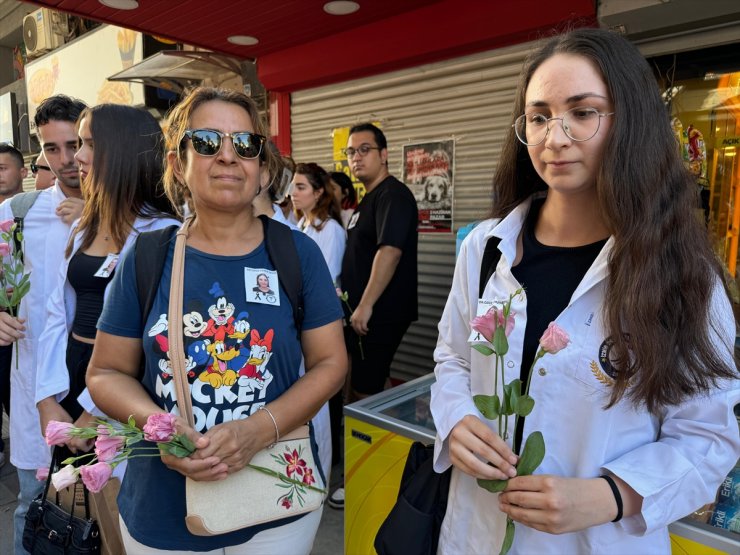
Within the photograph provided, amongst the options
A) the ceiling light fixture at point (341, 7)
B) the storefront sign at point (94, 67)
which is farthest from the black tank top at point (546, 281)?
the storefront sign at point (94, 67)

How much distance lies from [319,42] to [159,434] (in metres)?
5.15

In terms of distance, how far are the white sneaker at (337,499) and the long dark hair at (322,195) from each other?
82.6 inches

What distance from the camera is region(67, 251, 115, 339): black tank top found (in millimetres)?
2035

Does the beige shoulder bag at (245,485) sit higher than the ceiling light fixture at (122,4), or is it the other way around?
the ceiling light fixture at (122,4)

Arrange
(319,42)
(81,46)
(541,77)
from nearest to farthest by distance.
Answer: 1. (541,77)
2. (319,42)
3. (81,46)

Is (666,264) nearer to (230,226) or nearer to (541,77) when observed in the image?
(541,77)

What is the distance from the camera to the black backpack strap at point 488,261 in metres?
1.39

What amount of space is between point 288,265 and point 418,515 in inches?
31.7

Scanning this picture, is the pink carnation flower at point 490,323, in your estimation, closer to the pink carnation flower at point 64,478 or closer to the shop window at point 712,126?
the pink carnation flower at point 64,478

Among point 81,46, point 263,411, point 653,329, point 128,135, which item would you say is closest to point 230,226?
point 263,411

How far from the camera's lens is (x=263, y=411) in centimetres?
144

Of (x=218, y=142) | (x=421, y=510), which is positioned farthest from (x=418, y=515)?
(x=218, y=142)

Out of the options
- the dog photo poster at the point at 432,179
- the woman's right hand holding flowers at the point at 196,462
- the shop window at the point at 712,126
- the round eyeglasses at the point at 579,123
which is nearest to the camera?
the round eyeglasses at the point at 579,123

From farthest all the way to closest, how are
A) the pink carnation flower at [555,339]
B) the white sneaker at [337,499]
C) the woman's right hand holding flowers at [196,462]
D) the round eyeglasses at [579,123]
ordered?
1. the white sneaker at [337,499]
2. the woman's right hand holding flowers at [196,462]
3. the round eyeglasses at [579,123]
4. the pink carnation flower at [555,339]
